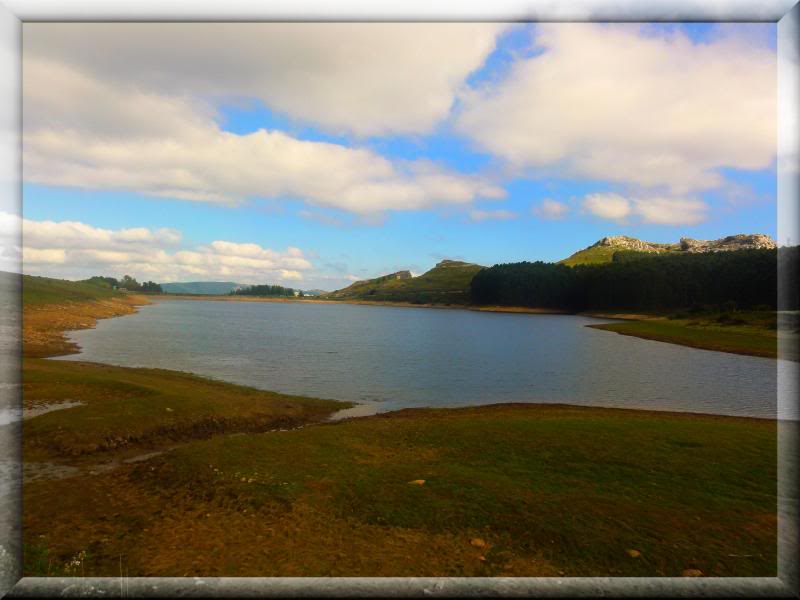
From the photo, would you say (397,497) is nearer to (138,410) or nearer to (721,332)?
(138,410)

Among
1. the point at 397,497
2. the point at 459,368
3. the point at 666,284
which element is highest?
the point at 666,284

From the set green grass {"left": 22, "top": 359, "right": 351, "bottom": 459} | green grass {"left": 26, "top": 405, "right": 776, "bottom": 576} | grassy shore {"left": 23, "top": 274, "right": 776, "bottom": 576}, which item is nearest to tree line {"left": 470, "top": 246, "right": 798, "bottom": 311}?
grassy shore {"left": 23, "top": 274, "right": 776, "bottom": 576}

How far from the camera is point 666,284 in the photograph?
14412 cm

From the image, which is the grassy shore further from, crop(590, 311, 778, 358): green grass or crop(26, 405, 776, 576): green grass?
crop(590, 311, 778, 358): green grass

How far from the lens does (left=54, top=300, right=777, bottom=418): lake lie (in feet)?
123

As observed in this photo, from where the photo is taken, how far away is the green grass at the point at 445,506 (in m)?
9.80

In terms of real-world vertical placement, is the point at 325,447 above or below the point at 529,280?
below

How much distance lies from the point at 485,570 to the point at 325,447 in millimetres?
11223

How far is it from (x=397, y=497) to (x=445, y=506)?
1551mm

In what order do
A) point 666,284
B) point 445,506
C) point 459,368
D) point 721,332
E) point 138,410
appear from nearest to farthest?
point 445,506 → point 138,410 → point 459,368 → point 721,332 → point 666,284

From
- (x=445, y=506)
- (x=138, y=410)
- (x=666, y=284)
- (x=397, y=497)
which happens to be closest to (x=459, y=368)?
(x=138, y=410)

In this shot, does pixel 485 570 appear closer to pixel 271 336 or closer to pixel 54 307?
pixel 271 336

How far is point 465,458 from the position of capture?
18016 mm

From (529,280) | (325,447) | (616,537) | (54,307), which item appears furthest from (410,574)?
(529,280)
